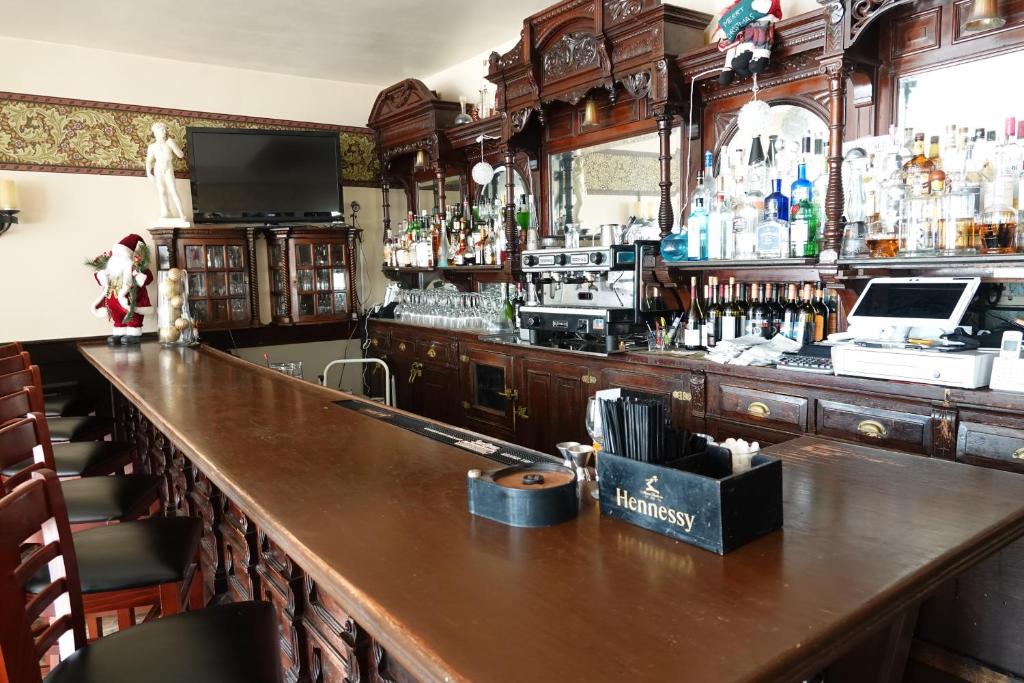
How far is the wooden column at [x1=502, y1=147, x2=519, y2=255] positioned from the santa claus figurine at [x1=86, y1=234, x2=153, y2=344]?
2.72m

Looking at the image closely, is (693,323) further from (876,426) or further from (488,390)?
(488,390)

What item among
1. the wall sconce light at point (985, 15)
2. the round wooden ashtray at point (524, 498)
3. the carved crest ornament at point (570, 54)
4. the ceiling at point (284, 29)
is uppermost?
the ceiling at point (284, 29)

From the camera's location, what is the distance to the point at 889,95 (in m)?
3.16

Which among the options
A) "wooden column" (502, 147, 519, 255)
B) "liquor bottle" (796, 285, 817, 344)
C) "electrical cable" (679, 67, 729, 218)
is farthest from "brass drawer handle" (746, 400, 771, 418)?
"wooden column" (502, 147, 519, 255)

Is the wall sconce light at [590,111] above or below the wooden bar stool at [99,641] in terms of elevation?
above

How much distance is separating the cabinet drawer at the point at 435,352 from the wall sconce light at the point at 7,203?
122 inches

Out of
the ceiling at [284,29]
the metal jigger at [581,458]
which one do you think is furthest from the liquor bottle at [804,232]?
the ceiling at [284,29]

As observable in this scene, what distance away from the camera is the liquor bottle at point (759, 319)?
3.62 metres

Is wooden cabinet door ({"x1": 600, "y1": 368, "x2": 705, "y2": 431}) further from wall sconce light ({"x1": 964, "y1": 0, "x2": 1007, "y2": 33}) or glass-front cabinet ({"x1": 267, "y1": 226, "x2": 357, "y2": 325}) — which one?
glass-front cabinet ({"x1": 267, "y1": 226, "x2": 357, "y2": 325})

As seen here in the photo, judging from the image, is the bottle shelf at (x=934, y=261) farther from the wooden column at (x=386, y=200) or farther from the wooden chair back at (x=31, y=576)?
the wooden column at (x=386, y=200)

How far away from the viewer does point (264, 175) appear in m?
6.02

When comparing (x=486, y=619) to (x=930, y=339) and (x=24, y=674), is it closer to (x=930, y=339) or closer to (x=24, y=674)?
(x=24, y=674)

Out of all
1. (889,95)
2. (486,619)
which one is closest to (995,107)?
(889,95)

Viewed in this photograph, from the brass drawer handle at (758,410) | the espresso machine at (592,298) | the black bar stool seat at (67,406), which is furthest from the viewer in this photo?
the black bar stool seat at (67,406)
